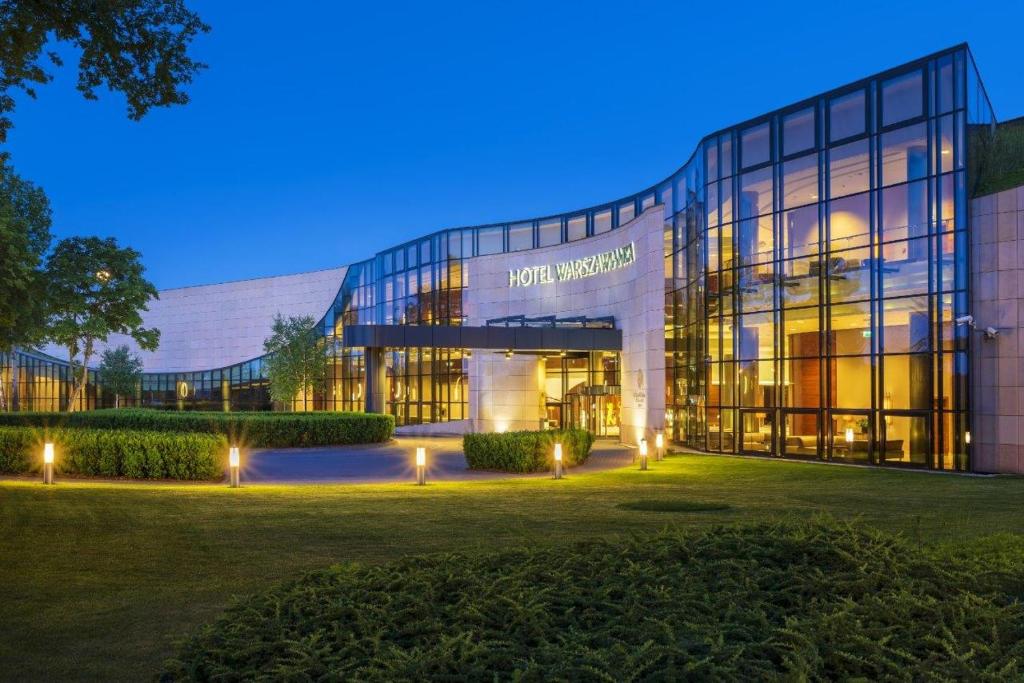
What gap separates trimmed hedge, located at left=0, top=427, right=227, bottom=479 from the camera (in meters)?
21.5

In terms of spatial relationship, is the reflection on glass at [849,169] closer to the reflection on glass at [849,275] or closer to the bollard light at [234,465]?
the reflection on glass at [849,275]

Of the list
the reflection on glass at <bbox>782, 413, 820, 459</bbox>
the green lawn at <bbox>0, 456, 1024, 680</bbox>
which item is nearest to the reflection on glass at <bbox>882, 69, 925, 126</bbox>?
the reflection on glass at <bbox>782, 413, 820, 459</bbox>

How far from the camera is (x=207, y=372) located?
7350cm

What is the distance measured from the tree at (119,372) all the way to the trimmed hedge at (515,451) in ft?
186

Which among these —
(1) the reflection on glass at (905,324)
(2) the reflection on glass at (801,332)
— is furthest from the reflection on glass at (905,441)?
(2) the reflection on glass at (801,332)

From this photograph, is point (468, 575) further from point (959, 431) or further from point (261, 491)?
point (959, 431)

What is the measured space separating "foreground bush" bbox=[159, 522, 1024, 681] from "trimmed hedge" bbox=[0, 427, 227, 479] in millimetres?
15622

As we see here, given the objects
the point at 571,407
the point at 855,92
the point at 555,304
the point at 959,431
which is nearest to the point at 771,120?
the point at 855,92

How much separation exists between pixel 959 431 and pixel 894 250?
533cm

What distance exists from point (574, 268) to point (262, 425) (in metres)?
16.5

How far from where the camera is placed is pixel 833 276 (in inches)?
1077

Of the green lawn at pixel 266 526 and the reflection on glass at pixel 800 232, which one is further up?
the reflection on glass at pixel 800 232

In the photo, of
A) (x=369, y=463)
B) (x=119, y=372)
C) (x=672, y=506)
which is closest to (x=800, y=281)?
(x=369, y=463)

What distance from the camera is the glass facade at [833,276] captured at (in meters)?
24.7
